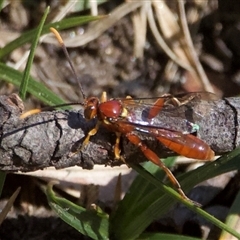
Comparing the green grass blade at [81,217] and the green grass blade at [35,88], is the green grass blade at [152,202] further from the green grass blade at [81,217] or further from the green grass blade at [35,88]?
the green grass blade at [35,88]

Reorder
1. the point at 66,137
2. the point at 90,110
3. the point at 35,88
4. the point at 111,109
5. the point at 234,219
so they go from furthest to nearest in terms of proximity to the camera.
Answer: the point at 35,88 → the point at 234,219 → the point at 111,109 → the point at 90,110 → the point at 66,137

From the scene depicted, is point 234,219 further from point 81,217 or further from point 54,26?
point 54,26

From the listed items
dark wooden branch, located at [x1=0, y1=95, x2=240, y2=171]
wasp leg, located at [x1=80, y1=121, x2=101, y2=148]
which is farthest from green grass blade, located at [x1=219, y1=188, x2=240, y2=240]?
wasp leg, located at [x1=80, y1=121, x2=101, y2=148]

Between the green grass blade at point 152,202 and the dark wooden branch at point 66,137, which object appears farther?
the green grass blade at point 152,202

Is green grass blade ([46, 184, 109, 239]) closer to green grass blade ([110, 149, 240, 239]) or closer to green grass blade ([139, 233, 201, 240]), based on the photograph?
green grass blade ([110, 149, 240, 239])

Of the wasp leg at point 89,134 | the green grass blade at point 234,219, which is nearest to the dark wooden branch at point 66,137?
the wasp leg at point 89,134

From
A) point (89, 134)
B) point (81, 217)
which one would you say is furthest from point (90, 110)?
point (81, 217)

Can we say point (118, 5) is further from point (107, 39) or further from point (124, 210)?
point (124, 210)
